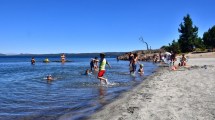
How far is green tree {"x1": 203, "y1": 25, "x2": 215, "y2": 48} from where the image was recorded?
82.1 m

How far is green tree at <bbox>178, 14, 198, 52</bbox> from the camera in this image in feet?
265

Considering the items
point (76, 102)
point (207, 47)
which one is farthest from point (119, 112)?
point (207, 47)

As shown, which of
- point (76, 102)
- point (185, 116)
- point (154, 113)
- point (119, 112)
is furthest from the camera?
point (76, 102)

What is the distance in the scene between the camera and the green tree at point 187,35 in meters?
80.6

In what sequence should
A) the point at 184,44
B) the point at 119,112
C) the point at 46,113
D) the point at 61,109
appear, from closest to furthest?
the point at 119,112
the point at 46,113
the point at 61,109
the point at 184,44

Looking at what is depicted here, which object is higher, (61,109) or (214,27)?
(214,27)

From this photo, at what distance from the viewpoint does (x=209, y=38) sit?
82875mm

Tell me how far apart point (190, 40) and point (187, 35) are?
2.19 m

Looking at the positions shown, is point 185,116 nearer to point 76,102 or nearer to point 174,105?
point 174,105

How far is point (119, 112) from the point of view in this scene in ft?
30.5

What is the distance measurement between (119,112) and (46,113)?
2.67m

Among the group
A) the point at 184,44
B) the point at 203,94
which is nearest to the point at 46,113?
the point at 203,94

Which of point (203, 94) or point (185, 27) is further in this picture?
point (185, 27)

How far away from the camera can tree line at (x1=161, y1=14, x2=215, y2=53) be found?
80.6 m
